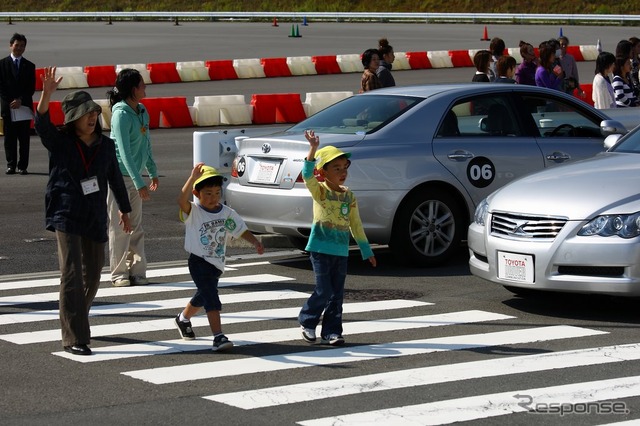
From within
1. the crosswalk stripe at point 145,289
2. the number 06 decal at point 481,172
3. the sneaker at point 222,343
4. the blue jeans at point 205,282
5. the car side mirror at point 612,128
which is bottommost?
the crosswalk stripe at point 145,289

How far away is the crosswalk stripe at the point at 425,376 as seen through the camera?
7090 millimetres

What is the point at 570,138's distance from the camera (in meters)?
12.3

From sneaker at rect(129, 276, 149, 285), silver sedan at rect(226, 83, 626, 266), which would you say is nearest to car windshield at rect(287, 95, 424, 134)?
silver sedan at rect(226, 83, 626, 266)

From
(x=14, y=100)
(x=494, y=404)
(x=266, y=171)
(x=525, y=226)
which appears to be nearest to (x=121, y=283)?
(x=266, y=171)

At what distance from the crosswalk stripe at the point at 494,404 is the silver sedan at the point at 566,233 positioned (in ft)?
5.72

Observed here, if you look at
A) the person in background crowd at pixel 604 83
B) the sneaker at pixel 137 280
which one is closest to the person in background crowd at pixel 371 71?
the person in background crowd at pixel 604 83

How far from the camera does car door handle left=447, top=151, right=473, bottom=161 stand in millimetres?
11609

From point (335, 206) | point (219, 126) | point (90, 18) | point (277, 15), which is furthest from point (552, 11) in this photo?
point (335, 206)

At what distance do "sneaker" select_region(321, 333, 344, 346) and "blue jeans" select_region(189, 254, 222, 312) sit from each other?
29.9 inches

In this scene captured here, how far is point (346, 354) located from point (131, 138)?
3.43 m

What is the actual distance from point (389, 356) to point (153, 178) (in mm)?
3617

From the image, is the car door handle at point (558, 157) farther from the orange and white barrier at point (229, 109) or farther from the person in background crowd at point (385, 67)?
the orange and white barrier at point (229, 109)

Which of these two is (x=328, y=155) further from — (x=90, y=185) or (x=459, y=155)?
(x=459, y=155)

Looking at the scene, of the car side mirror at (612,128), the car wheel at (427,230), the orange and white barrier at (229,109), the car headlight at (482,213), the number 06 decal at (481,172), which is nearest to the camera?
the car headlight at (482,213)
